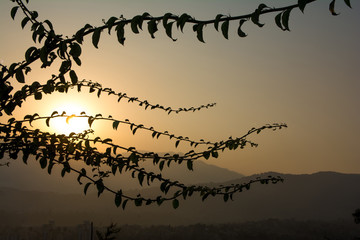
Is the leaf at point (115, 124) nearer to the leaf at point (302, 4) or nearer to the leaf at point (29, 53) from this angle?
the leaf at point (29, 53)

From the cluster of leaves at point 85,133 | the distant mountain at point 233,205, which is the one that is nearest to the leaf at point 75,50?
the cluster of leaves at point 85,133

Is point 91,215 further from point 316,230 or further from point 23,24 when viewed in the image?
point 23,24

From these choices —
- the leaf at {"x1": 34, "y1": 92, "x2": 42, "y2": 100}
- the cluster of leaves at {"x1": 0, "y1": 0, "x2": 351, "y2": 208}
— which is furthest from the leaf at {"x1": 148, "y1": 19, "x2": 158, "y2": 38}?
the leaf at {"x1": 34, "y1": 92, "x2": 42, "y2": 100}

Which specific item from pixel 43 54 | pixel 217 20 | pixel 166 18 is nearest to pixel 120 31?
pixel 166 18

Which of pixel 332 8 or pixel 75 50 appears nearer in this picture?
pixel 332 8

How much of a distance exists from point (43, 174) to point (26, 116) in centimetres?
18239

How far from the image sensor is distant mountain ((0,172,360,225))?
73.8m

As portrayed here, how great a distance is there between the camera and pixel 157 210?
284ft

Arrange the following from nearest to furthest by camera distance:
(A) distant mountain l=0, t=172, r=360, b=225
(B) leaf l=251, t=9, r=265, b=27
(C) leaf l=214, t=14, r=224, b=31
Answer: (B) leaf l=251, t=9, r=265, b=27 → (C) leaf l=214, t=14, r=224, b=31 → (A) distant mountain l=0, t=172, r=360, b=225

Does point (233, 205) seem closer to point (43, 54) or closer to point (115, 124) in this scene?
point (115, 124)

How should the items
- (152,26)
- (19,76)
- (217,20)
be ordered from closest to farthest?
(217,20) < (152,26) < (19,76)

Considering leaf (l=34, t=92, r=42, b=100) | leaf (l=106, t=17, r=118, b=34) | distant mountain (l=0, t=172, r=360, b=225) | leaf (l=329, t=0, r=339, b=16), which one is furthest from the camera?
distant mountain (l=0, t=172, r=360, b=225)

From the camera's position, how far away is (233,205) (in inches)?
3602

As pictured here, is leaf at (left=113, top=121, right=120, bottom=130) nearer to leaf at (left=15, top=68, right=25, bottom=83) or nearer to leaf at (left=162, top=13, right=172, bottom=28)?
leaf at (left=15, top=68, right=25, bottom=83)
